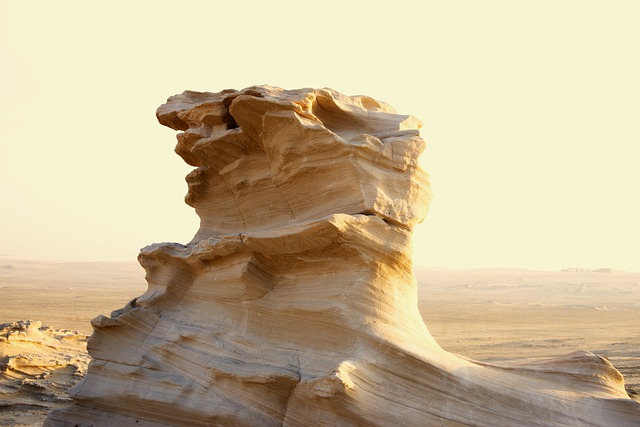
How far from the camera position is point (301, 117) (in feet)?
21.1

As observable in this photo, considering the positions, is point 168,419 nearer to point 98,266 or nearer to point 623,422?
point 623,422

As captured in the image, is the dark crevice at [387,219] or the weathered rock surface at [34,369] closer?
the dark crevice at [387,219]

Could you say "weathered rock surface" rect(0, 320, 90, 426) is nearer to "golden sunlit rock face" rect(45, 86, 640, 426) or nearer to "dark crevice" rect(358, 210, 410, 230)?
"golden sunlit rock face" rect(45, 86, 640, 426)

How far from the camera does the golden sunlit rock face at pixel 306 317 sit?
18.1 feet

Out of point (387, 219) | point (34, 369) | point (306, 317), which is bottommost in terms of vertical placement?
point (34, 369)

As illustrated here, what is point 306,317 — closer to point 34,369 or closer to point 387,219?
point 387,219

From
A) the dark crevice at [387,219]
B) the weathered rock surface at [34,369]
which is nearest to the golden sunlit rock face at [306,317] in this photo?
the dark crevice at [387,219]

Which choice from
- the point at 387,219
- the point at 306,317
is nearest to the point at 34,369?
the point at 306,317

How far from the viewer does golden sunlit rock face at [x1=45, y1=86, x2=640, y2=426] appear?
5527 millimetres

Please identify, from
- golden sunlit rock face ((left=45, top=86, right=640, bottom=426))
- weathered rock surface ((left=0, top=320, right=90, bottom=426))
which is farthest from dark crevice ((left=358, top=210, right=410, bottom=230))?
weathered rock surface ((left=0, top=320, right=90, bottom=426))

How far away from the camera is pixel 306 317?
6.26 m

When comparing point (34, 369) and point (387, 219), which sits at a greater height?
point (387, 219)

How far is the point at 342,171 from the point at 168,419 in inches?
130

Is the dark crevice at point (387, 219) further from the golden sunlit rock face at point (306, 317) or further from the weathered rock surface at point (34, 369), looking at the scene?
the weathered rock surface at point (34, 369)
